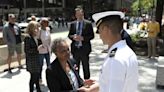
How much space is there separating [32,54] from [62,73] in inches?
148

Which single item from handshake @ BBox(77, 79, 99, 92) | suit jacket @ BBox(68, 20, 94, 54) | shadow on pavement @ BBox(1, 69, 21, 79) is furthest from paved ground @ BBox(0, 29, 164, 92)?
handshake @ BBox(77, 79, 99, 92)

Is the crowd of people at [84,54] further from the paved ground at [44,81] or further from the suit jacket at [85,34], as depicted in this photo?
the paved ground at [44,81]

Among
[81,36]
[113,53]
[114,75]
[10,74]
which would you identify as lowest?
[10,74]

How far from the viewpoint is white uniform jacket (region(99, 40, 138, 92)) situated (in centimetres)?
231

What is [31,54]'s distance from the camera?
24.4ft

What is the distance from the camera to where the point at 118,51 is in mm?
2441

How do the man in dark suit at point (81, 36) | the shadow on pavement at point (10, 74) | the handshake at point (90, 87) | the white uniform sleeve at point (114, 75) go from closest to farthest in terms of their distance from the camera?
the white uniform sleeve at point (114, 75), the handshake at point (90, 87), the man in dark suit at point (81, 36), the shadow on pavement at point (10, 74)

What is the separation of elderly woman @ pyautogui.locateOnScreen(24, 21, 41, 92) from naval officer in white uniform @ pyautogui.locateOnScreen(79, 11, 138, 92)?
15.8 feet

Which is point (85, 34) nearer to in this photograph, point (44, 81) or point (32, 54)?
point (32, 54)

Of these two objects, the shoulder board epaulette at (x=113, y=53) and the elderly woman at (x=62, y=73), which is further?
the elderly woman at (x=62, y=73)

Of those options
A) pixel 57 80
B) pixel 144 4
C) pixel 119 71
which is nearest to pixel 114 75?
pixel 119 71

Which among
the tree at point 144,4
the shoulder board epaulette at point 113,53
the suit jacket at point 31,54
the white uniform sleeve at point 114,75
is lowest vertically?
the tree at point 144,4

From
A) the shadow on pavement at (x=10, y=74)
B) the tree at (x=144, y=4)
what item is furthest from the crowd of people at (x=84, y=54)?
the tree at (x=144, y=4)

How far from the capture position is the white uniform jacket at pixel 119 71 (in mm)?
2311
